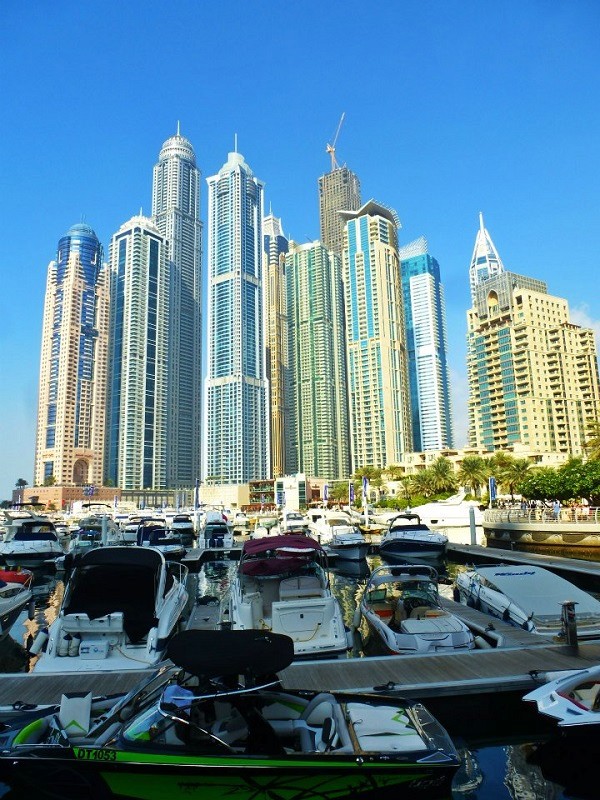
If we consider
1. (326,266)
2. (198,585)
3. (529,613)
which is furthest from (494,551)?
(326,266)

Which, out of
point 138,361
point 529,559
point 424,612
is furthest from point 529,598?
point 138,361

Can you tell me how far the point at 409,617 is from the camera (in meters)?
12.9

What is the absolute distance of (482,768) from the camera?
7.80 m

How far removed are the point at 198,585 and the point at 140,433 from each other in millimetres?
153991

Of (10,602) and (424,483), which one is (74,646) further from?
(424,483)

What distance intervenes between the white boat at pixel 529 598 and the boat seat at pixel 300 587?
5.03m

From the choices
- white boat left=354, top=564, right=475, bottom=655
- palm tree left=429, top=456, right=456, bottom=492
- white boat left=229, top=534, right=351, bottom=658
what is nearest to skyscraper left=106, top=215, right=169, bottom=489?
palm tree left=429, top=456, right=456, bottom=492

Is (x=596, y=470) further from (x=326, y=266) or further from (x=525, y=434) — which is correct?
(x=326, y=266)

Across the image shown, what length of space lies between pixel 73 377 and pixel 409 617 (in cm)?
18063

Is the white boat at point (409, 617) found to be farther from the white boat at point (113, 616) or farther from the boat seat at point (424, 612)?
the white boat at point (113, 616)

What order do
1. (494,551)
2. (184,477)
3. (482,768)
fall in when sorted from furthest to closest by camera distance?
(184,477), (494,551), (482,768)

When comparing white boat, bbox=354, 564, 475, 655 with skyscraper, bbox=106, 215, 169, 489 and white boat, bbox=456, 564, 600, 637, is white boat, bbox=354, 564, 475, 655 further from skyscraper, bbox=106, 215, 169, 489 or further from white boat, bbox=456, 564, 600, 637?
skyscraper, bbox=106, 215, 169, 489

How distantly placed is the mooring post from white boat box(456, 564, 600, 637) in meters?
1.12

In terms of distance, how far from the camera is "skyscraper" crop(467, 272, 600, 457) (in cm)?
14075
